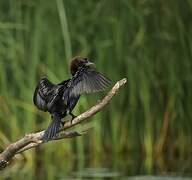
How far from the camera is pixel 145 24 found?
816 centimetres

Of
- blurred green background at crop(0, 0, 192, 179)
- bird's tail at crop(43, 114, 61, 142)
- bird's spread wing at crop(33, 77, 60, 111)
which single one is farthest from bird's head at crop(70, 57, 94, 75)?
blurred green background at crop(0, 0, 192, 179)

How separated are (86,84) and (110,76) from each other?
12.8 feet

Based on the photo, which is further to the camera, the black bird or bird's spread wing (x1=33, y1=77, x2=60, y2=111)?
bird's spread wing (x1=33, y1=77, x2=60, y2=111)

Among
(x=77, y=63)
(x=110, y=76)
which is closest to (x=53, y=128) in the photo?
(x=77, y=63)

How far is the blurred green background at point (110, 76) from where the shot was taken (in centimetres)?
768

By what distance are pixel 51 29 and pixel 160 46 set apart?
1.10 m

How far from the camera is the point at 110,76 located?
25.9 feet

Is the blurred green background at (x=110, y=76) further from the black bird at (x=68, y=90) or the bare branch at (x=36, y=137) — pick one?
the bare branch at (x=36, y=137)

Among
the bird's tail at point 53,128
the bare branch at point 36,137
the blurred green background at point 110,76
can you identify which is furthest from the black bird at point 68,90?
the blurred green background at point 110,76

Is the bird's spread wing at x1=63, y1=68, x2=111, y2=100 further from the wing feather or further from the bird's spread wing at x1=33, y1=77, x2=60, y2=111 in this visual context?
the bird's spread wing at x1=33, y1=77, x2=60, y2=111

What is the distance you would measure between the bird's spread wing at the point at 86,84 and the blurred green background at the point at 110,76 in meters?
3.43

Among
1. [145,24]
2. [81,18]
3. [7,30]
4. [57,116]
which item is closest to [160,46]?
[145,24]

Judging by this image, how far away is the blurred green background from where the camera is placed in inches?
303

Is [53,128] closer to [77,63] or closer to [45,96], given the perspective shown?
[45,96]
